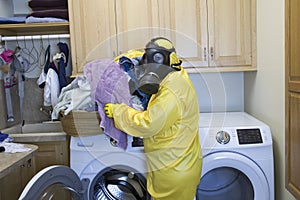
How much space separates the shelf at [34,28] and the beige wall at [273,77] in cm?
136

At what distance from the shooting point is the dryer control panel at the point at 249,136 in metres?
1.69

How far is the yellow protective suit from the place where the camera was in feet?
4.35

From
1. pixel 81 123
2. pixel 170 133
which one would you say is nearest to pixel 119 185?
pixel 81 123

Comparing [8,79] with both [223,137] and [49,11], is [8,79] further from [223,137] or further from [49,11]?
[223,137]

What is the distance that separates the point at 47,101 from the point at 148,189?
109cm

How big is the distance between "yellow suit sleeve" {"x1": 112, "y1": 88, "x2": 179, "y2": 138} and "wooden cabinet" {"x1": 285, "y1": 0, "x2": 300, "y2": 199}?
56cm

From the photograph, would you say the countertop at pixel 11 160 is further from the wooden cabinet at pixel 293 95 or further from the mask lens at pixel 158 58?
the wooden cabinet at pixel 293 95

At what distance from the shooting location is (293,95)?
1404 mm

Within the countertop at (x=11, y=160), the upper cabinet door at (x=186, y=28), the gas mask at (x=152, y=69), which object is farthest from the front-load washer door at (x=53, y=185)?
the upper cabinet door at (x=186, y=28)

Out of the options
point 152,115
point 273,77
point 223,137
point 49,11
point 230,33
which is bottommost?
point 223,137

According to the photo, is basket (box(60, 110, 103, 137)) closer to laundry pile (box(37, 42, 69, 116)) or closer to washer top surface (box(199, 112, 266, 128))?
laundry pile (box(37, 42, 69, 116))

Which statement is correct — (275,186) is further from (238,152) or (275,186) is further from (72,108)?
(72,108)

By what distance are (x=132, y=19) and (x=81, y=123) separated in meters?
0.89

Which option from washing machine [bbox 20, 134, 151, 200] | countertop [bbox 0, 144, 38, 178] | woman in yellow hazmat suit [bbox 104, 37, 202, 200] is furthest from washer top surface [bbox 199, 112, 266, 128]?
countertop [bbox 0, 144, 38, 178]
